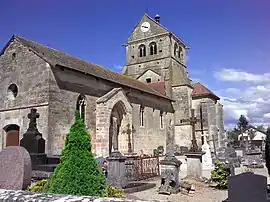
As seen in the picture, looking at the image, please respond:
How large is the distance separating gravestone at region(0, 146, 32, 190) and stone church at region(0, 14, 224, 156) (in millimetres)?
10158

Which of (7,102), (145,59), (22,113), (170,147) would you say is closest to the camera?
(170,147)

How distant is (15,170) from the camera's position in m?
5.33

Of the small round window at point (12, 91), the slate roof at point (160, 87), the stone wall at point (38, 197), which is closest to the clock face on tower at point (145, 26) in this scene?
the slate roof at point (160, 87)

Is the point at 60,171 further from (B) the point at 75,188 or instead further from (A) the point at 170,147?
(A) the point at 170,147

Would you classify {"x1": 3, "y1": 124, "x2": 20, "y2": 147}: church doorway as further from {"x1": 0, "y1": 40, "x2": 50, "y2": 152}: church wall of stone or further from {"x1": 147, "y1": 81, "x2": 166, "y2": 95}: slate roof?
{"x1": 147, "y1": 81, "x2": 166, "y2": 95}: slate roof

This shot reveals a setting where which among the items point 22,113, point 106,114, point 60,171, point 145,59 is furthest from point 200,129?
point 60,171

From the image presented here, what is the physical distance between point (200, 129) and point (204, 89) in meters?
5.48

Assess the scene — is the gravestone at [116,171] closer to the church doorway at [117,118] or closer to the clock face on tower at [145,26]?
the church doorway at [117,118]

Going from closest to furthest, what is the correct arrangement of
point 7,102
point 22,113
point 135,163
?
point 135,163
point 22,113
point 7,102

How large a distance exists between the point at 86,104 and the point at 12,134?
5197mm

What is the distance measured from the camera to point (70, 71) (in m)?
17.8

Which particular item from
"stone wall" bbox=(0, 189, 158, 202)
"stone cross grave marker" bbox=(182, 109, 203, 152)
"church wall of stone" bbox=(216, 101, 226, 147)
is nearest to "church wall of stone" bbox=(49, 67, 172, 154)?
"stone cross grave marker" bbox=(182, 109, 203, 152)

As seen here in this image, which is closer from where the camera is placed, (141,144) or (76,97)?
(76,97)

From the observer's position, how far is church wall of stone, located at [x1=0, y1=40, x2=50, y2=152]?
1630 cm
